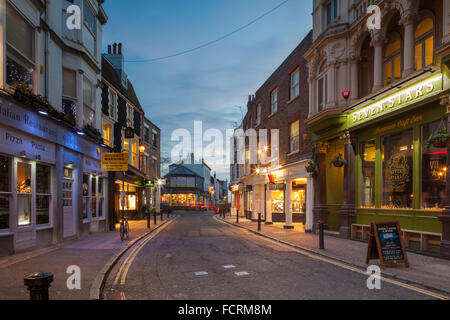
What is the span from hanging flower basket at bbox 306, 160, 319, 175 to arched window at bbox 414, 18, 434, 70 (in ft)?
22.2

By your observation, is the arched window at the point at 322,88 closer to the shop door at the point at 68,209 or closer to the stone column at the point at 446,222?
the stone column at the point at 446,222

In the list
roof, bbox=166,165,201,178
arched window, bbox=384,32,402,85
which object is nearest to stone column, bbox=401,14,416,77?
arched window, bbox=384,32,402,85

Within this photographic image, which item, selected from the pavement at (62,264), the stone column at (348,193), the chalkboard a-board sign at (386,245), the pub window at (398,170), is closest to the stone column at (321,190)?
the stone column at (348,193)

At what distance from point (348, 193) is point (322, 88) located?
601 centimetres

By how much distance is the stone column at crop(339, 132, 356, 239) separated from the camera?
1443 cm

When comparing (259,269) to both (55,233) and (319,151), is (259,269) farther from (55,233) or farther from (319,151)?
(319,151)

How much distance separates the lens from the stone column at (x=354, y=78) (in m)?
14.9

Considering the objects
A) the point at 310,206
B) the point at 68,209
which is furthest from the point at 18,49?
the point at 310,206

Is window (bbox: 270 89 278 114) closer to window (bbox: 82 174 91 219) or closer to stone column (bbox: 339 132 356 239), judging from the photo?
stone column (bbox: 339 132 356 239)

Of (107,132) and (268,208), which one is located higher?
(107,132)

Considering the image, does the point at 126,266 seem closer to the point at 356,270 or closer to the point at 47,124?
the point at 356,270

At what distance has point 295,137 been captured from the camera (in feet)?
66.7

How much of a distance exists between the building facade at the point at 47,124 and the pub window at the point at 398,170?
1286 cm

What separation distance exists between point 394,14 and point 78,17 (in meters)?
13.5
